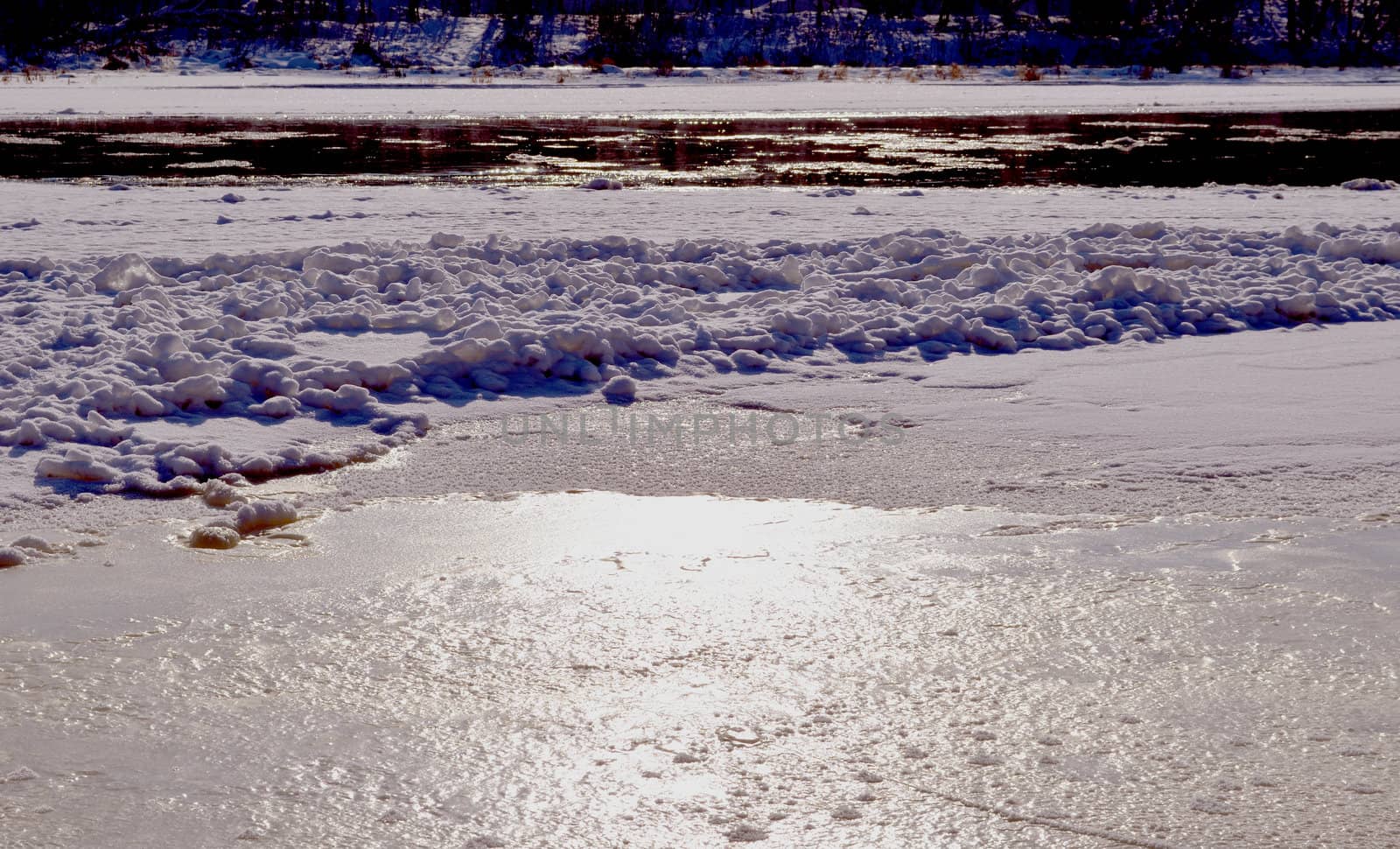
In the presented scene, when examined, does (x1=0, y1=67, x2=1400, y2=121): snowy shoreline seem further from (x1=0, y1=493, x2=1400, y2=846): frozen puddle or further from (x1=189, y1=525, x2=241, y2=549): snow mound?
(x1=0, y1=493, x2=1400, y2=846): frozen puddle

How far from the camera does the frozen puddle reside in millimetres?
2586

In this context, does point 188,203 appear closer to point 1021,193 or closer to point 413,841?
point 1021,193

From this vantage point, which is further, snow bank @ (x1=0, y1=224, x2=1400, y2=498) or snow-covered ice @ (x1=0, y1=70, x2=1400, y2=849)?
snow bank @ (x1=0, y1=224, x2=1400, y2=498)

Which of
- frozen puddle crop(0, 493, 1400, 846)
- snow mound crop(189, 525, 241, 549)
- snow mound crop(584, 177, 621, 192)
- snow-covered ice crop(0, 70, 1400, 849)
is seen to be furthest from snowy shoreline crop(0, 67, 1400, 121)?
frozen puddle crop(0, 493, 1400, 846)

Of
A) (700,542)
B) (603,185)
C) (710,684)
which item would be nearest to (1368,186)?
(603,185)

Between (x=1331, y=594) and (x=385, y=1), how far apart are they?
5669cm

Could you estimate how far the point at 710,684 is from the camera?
3.12 meters

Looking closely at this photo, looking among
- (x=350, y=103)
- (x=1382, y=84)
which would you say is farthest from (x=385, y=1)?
(x=1382, y=84)

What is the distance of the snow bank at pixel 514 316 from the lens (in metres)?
5.36

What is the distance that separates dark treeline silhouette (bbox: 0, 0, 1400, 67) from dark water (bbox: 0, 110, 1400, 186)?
2133 cm

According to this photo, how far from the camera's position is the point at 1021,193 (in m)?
12.1

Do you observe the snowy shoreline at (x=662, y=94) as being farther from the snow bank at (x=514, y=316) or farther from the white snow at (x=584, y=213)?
the snow bank at (x=514, y=316)

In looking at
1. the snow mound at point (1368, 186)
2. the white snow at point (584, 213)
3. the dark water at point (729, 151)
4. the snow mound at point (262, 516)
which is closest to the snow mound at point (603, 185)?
the white snow at point (584, 213)

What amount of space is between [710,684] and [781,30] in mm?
50084
